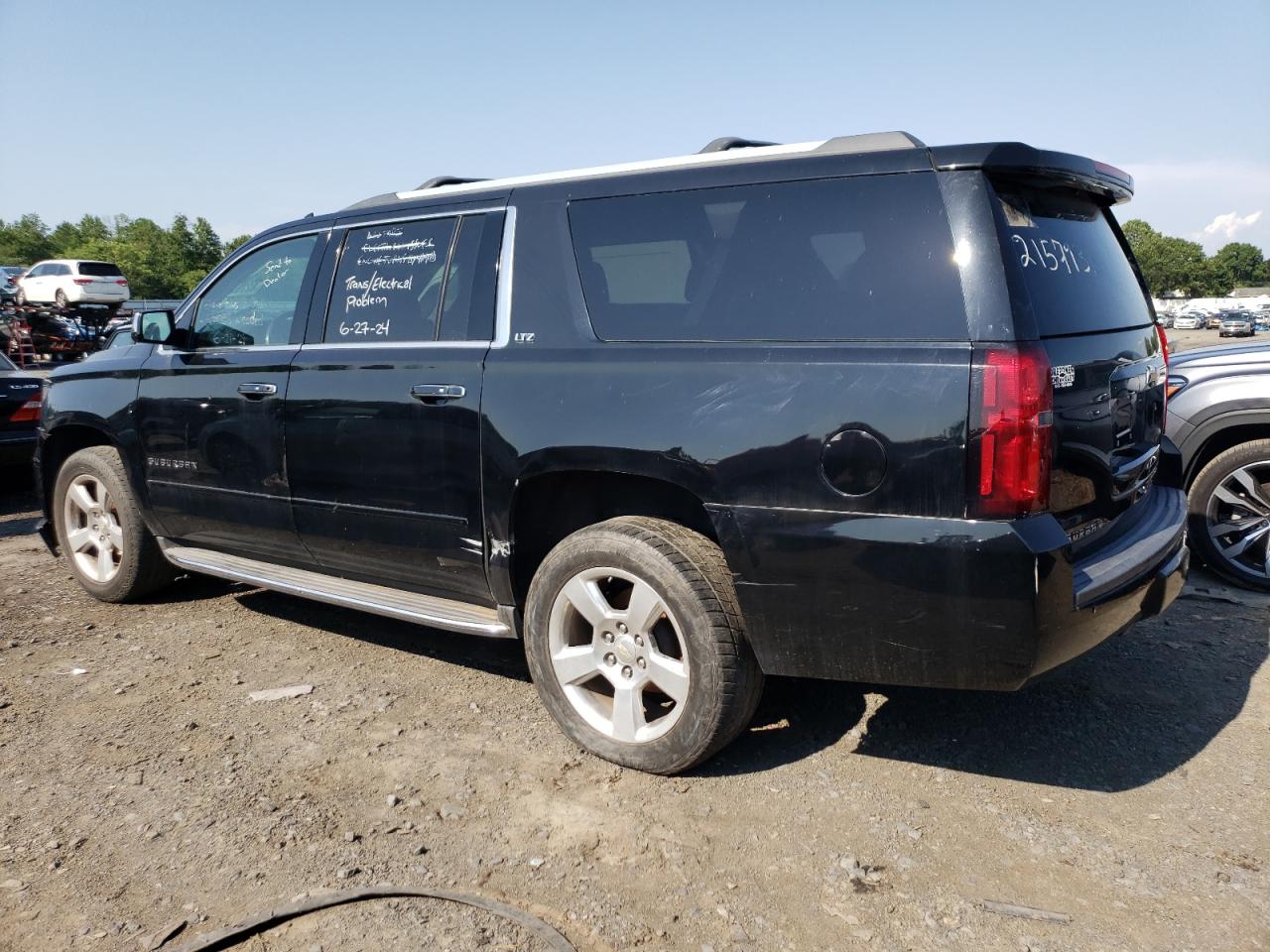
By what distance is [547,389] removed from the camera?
3471 millimetres

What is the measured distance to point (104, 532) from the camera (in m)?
5.43

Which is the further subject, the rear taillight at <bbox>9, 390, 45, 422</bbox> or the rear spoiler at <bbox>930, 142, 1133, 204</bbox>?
the rear taillight at <bbox>9, 390, 45, 422</bbox>

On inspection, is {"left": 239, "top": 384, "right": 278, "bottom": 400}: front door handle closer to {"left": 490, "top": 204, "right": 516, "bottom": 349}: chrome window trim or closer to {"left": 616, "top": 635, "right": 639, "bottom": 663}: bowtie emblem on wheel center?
{"left": 490, "top": 204, "right": 516, "bottom": 349}: chrome window trim

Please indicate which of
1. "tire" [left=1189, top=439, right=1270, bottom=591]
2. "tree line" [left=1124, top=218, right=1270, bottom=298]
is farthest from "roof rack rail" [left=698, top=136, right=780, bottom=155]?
"tree line" [left=1124, top=218, right=1270, bottom=298]

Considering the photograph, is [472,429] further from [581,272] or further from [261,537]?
[261,537]

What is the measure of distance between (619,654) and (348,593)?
1.40m

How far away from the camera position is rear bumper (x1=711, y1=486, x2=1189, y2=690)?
2701 mm

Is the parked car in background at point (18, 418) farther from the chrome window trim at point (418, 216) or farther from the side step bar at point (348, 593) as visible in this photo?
the chrome window trim at point (418, 216)

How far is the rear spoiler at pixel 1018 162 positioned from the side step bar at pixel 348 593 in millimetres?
2181

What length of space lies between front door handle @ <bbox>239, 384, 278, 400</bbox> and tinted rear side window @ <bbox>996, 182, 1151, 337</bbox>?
301cm

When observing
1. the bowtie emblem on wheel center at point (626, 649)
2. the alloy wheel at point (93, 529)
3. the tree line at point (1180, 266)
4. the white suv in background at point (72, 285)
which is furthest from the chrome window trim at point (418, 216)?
the tree line at point (1180, 266)

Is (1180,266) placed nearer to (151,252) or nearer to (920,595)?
(151,252)

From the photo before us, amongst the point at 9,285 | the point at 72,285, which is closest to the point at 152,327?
the point at 72,285

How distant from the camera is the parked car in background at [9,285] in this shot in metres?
33.8
